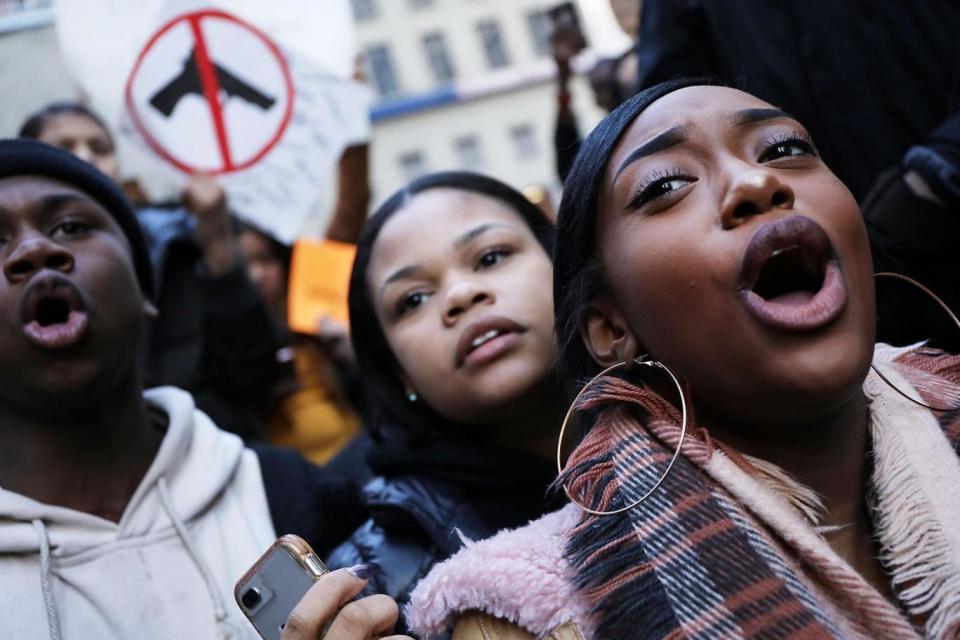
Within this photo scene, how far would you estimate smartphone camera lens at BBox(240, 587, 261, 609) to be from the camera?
53.5 inches

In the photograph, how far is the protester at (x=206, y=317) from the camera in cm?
294

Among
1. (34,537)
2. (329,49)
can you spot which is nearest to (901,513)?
(34,537)

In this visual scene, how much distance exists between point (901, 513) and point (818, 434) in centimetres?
16

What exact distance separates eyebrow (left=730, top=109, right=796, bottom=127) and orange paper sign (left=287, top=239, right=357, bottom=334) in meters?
2.52

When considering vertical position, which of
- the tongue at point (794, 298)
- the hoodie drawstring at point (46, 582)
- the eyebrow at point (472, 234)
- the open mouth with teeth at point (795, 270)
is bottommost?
the hoodie drawstring at point (46, 582)

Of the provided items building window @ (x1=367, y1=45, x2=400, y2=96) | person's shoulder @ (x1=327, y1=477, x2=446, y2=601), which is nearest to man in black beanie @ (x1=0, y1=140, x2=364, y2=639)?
person's shoulder @ (x1=327, y1=477, x2=446, y2=601)

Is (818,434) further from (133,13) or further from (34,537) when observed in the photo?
(133,13)

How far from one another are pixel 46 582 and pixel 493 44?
98.3 feet

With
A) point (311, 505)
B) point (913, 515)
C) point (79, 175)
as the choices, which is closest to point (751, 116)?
point (913, 515)

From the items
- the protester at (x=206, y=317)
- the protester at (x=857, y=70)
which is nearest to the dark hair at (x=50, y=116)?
the protester at (x=206, y=317)

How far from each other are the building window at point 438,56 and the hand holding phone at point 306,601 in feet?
98.4

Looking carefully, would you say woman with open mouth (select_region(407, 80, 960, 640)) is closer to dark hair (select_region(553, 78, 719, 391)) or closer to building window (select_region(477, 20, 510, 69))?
dark hair (select_region(553, 78, 719, 391))

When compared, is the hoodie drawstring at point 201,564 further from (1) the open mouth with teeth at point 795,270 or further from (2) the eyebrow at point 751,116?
(2) the eyebrow at point 751,116

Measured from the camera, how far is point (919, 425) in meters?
1.41
